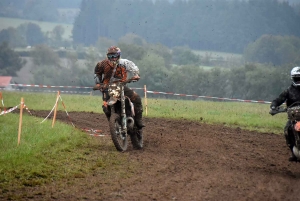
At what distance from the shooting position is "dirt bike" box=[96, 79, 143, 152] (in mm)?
Result: 13255

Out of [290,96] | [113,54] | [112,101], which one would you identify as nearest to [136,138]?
[112,101]

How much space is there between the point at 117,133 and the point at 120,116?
46 cm

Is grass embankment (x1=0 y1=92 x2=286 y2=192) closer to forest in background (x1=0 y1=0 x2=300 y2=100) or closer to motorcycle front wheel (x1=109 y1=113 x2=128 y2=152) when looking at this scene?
motorcycle front wheel (x1=109 y1=113 x2=128 y2=152)

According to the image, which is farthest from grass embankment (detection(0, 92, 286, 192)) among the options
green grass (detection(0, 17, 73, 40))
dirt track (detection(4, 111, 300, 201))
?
green grass (detection(0, 17, 73, 40))

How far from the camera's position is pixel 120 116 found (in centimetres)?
1365

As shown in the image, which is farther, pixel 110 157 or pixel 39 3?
pixel 39 3

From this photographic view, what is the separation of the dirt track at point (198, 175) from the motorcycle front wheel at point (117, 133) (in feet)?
0.95

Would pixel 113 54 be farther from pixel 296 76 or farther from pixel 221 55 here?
pixel 221 55

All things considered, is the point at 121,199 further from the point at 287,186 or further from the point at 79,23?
the point at 79,23

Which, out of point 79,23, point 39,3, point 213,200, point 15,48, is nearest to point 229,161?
point 213,200

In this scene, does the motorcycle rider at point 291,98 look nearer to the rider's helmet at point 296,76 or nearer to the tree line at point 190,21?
the rider's helmet at point 296,76

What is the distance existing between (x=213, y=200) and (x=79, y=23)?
97.4m

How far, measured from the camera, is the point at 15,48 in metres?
81.1

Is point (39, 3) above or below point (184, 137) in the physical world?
above
